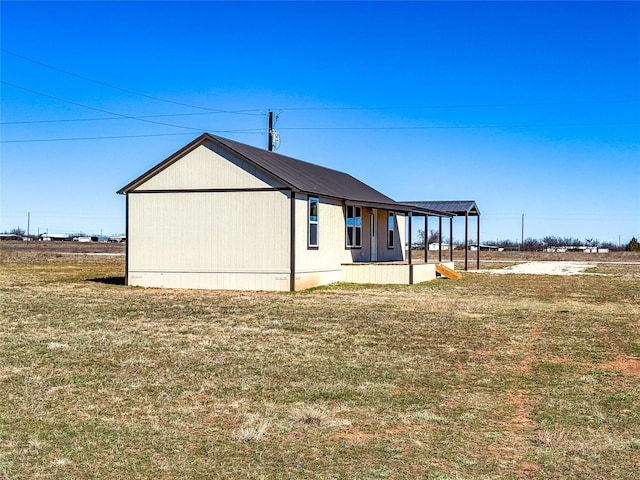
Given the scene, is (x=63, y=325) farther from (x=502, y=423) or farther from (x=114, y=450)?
(x=502, y=423)

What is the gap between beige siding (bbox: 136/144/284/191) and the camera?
21750 mm

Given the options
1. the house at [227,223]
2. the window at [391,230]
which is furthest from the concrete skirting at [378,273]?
the window at [391,230]

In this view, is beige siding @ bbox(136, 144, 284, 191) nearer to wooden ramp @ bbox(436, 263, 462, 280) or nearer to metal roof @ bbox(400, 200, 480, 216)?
wooden ramp @ bbox(436, 263, 462, 280)

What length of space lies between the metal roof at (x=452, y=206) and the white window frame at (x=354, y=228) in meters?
8.01

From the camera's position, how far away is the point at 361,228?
2783 centimetres

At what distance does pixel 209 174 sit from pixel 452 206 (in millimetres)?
17165

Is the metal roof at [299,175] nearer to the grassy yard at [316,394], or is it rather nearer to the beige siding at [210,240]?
the beige siding at [210,240]

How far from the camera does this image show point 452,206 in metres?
36.0

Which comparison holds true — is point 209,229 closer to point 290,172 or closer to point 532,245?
point 290,172

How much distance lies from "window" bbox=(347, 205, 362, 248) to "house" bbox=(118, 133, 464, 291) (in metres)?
1.98

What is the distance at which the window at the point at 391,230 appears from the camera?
31.2 meters

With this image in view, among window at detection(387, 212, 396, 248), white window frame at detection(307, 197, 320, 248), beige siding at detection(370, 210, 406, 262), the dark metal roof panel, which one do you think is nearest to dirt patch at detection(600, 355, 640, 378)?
the dark metal roof panel

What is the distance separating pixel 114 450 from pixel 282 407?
1.93 metres

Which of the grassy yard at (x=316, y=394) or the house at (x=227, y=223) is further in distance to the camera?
the house at (x=227, y=223)
